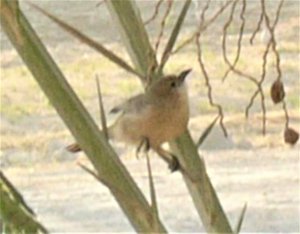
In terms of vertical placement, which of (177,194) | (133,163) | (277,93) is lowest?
(177,194)

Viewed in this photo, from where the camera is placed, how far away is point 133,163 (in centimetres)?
152

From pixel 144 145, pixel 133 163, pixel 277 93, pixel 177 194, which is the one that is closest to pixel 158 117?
pixel 144 145

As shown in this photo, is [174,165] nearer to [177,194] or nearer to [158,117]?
[158,117]

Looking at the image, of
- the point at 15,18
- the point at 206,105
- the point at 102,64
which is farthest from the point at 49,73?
the point at 102,64

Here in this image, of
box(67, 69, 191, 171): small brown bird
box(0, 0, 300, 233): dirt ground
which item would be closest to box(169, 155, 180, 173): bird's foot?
box(67, 69, 191, 171): small brown bird

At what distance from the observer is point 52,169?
5.46 ft

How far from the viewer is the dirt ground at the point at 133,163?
158cm

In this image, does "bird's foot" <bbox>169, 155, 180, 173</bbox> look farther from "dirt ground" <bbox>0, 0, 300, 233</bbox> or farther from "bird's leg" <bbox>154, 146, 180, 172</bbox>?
"dirt ground" <bbox>0, 0, 300, 233</bbox>

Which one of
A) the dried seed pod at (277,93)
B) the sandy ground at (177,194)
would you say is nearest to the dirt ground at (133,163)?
the sandy ground at (177,194)

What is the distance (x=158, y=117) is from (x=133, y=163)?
43.5 inches

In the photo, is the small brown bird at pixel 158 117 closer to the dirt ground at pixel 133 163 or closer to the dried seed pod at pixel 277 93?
the dried seed pod at pixel 277 93

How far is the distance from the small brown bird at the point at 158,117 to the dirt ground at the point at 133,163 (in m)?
Result: 1.03

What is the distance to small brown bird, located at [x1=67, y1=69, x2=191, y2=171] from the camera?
426 millimetres

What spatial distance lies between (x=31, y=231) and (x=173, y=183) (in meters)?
1.31
